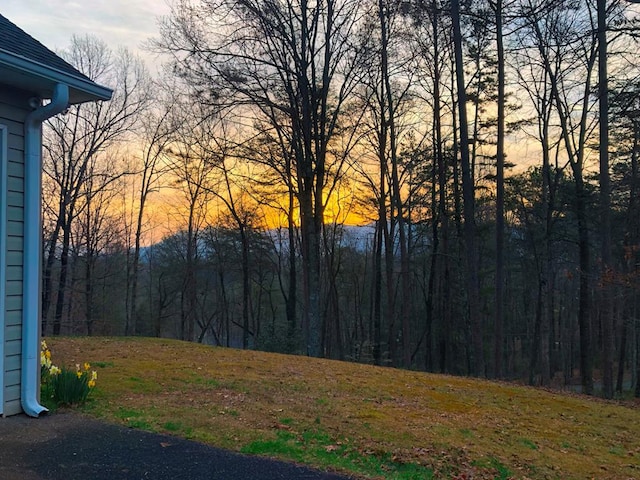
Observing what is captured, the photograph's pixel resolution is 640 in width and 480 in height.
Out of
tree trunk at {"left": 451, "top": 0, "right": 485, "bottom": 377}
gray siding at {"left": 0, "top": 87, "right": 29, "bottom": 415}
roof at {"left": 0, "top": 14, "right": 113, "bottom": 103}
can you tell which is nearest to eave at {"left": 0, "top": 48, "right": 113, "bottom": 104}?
roof at {"left": 0, "top": 14, "right": 113, "bottom": 103}

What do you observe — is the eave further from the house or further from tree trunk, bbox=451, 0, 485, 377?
tree trunk, bbox=451, 0, 485, 377

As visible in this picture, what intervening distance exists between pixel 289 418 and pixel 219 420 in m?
0.84

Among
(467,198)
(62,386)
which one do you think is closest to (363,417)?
(62,386)

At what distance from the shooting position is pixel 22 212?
4449 millimetres

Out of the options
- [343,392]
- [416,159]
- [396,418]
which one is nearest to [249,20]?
[416,159]

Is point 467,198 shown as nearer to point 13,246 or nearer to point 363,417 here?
point 363,417

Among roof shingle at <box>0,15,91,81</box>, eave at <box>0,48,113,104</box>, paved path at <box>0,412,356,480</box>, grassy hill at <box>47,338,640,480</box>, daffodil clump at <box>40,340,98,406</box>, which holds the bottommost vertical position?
grassy hill at <box>47,338,640,480</box>

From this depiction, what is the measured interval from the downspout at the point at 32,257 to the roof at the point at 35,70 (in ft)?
0.40

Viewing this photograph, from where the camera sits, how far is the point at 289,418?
552cm

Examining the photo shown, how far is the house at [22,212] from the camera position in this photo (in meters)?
4.30

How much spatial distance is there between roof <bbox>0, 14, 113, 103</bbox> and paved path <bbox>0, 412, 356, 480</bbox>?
113 inches

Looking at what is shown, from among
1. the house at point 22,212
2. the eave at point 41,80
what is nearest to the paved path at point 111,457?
the house at point 22,212

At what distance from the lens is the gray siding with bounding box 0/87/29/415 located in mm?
4312

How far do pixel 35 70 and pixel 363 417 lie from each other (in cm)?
486
